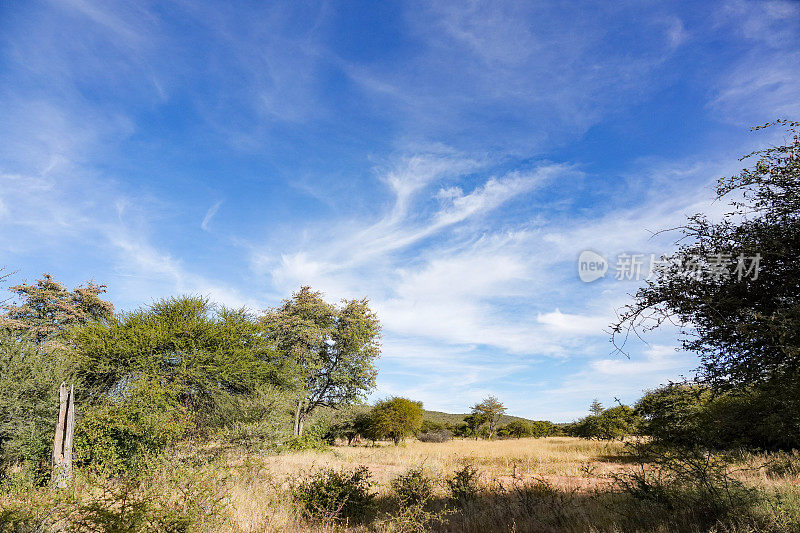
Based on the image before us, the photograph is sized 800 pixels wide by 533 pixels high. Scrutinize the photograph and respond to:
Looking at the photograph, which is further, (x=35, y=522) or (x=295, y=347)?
(x=295, y=347)

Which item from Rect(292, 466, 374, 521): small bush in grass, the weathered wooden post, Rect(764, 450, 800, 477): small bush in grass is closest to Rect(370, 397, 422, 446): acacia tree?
the weathered wooden post

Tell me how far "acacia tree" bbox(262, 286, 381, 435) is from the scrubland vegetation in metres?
0.16

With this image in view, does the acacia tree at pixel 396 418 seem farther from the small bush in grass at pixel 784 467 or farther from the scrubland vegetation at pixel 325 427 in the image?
the small bush in grass at pixel 784 467

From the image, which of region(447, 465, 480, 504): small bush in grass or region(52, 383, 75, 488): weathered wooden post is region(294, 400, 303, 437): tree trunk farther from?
region(447, 465, 480, 504): small bush in grass

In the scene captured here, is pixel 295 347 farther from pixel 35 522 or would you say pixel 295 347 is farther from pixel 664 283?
pixel 664 283

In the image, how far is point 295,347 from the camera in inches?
1223

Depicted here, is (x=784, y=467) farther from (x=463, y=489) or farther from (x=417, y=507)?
(x=417, y=507)

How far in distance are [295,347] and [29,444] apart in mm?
17352

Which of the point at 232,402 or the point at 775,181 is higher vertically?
the point at 775,181

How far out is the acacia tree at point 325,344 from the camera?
1246 inches

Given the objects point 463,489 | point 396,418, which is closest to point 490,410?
point 396,418

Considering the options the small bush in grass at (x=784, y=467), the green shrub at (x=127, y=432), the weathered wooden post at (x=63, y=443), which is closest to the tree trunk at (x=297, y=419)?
the green shrub at (x=127, y=432)

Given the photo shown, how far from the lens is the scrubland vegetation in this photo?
568cm

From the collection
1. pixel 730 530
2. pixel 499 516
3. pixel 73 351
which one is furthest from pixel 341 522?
pixel 73 351
